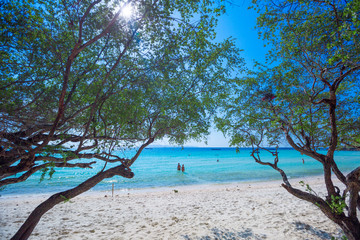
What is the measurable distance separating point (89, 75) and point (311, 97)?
218 inches

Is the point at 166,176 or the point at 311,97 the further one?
the point at 166,176

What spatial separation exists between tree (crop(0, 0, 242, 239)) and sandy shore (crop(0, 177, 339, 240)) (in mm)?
2086

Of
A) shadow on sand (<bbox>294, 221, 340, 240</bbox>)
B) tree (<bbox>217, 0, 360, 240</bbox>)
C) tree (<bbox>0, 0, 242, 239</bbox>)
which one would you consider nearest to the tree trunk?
tree (<bbox>0, 0, 242, 239</bbox>)

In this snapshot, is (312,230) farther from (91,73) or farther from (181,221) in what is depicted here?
(91,73)

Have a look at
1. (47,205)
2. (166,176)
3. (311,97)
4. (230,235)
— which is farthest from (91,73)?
(166,176)

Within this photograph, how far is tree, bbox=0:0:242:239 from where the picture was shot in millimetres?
4203

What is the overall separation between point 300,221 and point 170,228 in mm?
5569

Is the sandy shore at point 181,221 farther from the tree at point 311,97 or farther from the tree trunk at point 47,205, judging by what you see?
the tree at point 311,97

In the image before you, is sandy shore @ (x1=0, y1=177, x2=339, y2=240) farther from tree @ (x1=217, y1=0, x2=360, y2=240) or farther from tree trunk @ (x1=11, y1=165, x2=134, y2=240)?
tree @ (x1=217, y1=0, x2=360, y2=240)

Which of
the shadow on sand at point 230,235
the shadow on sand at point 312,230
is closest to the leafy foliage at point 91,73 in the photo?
the shadow on sand at point 230,235

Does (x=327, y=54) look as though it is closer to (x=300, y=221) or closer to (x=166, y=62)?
(x=166, y=62)

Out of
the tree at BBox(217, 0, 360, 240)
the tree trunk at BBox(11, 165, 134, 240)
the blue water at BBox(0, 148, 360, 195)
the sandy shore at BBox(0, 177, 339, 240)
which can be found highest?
the tree at BBox(217, 0, 360, 240)

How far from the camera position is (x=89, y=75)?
4.98 meters

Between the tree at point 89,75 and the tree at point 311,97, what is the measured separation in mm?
1273
